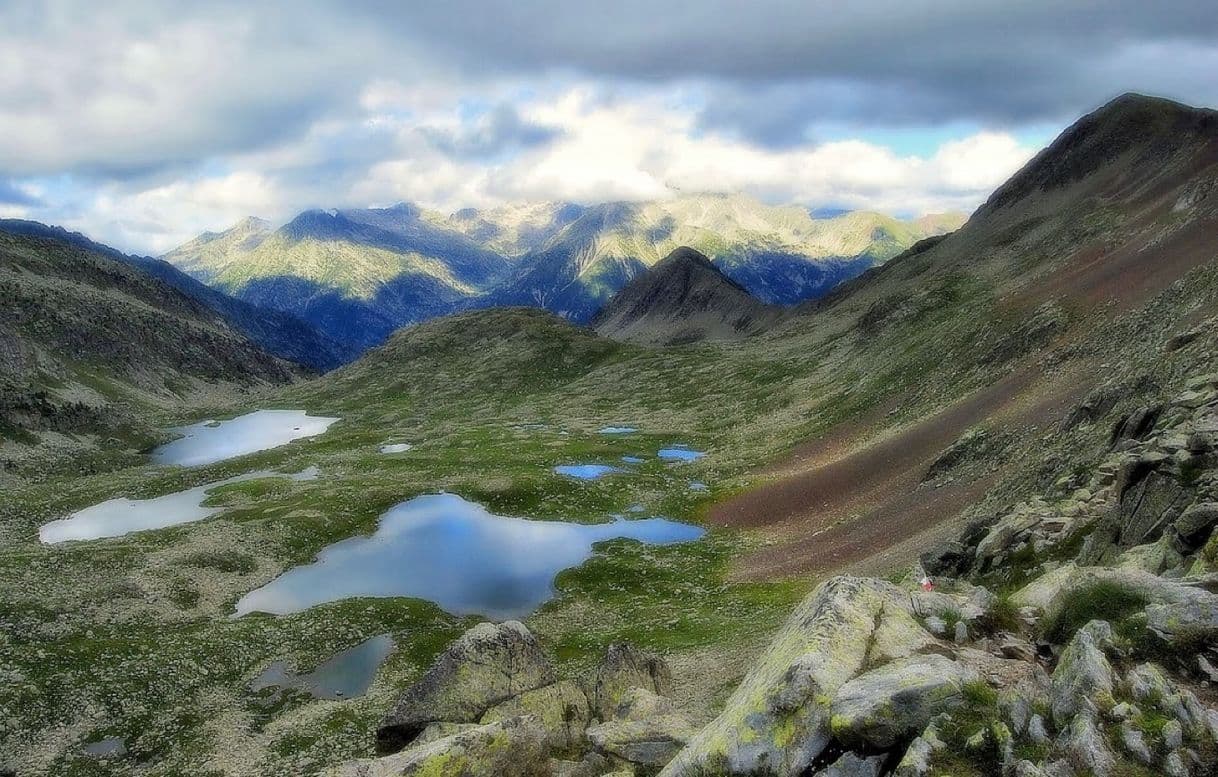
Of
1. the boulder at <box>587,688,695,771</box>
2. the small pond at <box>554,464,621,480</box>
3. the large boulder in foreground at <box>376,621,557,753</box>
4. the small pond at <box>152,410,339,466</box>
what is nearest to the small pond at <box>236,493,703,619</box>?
the small pond at <box>554,464,621,480</box>

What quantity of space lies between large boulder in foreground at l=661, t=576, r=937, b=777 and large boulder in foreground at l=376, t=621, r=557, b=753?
19.6m

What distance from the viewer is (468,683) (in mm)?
38344

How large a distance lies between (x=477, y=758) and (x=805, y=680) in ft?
49.3

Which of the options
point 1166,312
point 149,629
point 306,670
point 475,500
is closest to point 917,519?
point 1166,312

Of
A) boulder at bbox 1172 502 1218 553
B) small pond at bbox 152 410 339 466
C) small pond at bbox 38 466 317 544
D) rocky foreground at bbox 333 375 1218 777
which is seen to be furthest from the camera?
small pond at bbox 152 410 339 466

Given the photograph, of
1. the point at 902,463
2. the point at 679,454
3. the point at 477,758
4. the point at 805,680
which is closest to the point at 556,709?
the point at 477,758

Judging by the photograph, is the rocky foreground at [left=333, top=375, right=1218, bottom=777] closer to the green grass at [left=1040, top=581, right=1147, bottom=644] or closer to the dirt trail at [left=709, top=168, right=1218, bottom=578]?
the green grass at [left=1040, top=581, right=1147, bottom=644]

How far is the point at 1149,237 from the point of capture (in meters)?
101

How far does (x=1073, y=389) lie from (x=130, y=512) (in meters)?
116

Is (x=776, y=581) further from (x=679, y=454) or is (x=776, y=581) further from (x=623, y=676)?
(x=679, y=454)

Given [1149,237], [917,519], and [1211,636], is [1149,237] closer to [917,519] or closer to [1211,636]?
[917,519]

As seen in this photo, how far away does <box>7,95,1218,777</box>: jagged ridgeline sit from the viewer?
58.2ft

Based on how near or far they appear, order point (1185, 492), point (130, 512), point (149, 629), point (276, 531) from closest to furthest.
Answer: point (1185, 492), point (149, 629), point (276, 531), point (130, 512)

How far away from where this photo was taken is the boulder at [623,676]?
35.1 metres
